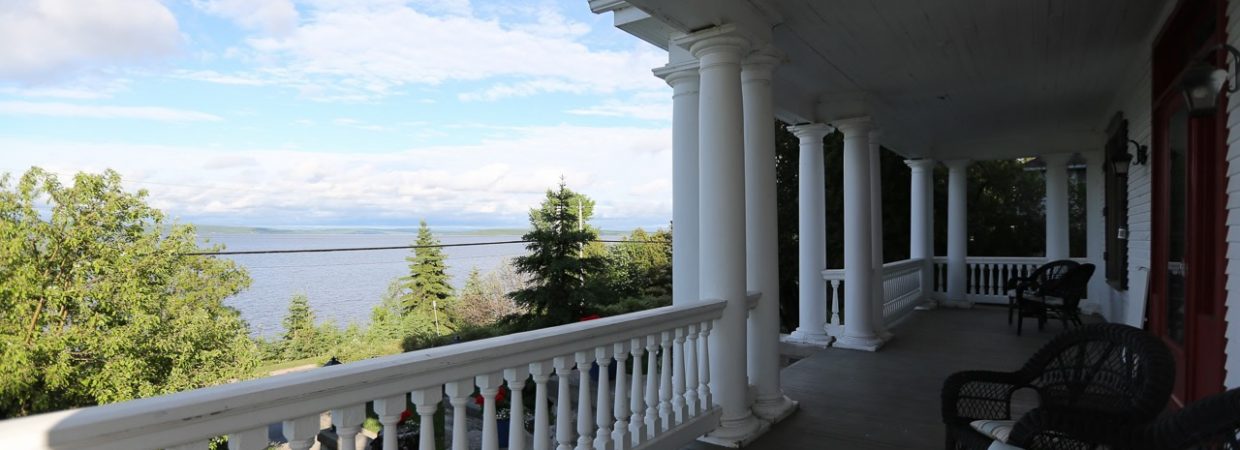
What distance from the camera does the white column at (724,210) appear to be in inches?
124

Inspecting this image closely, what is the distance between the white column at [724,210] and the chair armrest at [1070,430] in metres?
1.43

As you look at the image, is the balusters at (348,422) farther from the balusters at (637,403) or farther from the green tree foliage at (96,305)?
the green tree foliage at (96,305)

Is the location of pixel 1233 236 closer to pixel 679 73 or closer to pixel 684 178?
pixel 684 178

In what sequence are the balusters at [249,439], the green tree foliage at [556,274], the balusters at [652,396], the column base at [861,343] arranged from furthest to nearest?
1. the green tree foliage at [556,274]
2. the column base at [861,343]
3. the balusters at [652,396]
4. the balusters at [249,439]

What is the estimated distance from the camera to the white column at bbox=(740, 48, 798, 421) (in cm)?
363

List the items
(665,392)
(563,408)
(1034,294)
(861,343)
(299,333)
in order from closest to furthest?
(563,408), (665,392), (861,343), (1034,294), (299,333)

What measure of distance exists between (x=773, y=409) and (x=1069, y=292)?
15.5 feet

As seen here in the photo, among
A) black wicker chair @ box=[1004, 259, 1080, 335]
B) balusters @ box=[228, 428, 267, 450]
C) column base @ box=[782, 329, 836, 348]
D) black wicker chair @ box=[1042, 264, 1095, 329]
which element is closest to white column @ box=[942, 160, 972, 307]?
black wicker chair @ box=[1004, 259, 1080, 335]

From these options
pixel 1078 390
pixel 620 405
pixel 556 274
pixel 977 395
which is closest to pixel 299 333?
pixel 556 274

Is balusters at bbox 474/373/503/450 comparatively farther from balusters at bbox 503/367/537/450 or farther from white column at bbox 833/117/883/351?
white column at bbox 833/117/883/351

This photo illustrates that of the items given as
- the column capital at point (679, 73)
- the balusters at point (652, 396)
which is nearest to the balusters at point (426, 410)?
the balusters at point (652, 396)

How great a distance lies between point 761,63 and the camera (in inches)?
143

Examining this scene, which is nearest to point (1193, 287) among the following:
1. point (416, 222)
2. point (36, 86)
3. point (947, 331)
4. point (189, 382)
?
point (947, 331)

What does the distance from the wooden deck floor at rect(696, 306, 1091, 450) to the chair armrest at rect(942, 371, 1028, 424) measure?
84 centimetres
